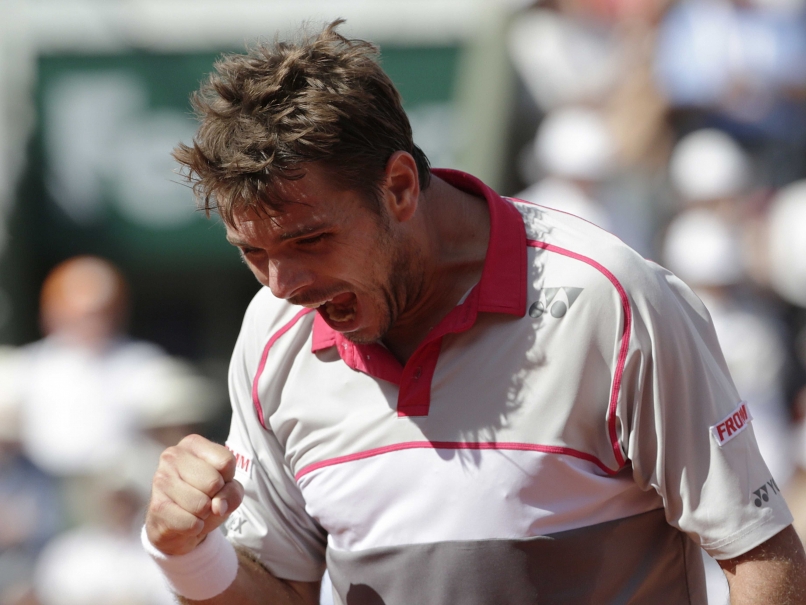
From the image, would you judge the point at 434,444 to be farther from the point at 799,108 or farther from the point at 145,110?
the point at 145,110

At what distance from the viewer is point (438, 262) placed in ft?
6.64

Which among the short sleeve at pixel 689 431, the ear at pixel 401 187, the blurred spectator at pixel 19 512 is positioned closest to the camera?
the short sleeve at pixel 689 431

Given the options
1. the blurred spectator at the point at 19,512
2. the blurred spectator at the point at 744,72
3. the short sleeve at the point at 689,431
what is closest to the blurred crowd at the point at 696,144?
the blurred spectator at the point at 744,72

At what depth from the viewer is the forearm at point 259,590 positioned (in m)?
2.15

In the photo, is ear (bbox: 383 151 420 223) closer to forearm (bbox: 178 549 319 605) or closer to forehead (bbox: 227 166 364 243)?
forehead (bbox: 227 166 364 243)

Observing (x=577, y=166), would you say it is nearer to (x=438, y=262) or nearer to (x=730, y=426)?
(x=438, y=262)

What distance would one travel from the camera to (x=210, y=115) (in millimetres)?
1924

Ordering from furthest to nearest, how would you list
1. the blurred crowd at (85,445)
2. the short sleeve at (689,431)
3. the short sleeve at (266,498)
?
the blurred crowd at (85,445)
the short sleeve at (266,498)
the short sleeve at (689,431)

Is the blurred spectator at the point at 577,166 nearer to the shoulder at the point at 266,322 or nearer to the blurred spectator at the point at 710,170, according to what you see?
the blurred spectator at the point at 710,170

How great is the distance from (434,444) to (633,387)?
0.39 meters

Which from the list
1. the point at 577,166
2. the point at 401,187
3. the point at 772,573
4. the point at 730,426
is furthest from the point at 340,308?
the point at 577,166

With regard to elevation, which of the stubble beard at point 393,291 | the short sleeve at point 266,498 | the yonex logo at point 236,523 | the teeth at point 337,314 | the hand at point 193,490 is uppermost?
the stubble beard at point 393,291

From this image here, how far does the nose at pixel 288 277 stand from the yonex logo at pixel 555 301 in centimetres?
43

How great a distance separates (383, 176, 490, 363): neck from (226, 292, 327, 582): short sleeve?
35 cm
